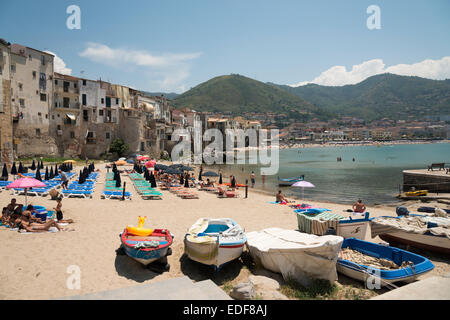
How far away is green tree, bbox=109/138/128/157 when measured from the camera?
49938 mm

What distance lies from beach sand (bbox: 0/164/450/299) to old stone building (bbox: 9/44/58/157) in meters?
27.3

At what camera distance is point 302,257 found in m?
8.25

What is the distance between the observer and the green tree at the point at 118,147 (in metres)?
49.9

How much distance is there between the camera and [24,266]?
8.08 metres

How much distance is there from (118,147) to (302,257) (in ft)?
154

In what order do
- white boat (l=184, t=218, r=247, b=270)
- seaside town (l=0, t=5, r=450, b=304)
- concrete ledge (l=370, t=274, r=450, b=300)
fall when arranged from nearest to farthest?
concrete ledge (l=370, t=274, r=450, b=300) < seaside town (l=0, t=5, r=450, b=304) < white boat (l=184, t=218, r=247, b=270)

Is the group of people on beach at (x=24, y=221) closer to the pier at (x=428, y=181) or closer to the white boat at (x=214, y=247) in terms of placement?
the white boat at (x=214, y=247)

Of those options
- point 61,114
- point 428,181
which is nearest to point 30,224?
point 428,181

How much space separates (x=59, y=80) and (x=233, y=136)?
69.4 m

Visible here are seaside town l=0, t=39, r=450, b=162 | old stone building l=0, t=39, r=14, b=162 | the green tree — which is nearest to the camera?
old stone building l=0, t=39, r=14, b=162

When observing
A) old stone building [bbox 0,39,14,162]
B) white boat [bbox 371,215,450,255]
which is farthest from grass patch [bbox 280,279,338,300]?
old stone building [bbox 0,39,14,162]

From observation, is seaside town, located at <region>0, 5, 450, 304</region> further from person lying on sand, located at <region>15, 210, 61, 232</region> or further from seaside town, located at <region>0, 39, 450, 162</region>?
seaside town, located at <region>0, 39, 450, 162</region>
